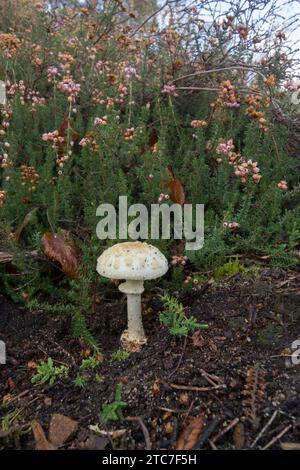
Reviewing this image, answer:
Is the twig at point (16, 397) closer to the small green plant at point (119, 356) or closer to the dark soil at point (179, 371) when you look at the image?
the dark soil at point (179, 371)

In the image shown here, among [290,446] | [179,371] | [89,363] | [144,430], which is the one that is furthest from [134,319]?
[290,446]

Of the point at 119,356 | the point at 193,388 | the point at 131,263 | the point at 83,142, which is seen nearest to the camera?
the point at 193,388

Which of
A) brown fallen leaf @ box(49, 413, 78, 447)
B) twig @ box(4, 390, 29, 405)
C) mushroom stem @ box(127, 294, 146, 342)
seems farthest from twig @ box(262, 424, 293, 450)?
twig @ box(4, 390, 29, 405)

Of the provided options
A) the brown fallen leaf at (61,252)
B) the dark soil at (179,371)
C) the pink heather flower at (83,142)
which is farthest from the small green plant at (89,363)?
the pink heather flower at (83,142)

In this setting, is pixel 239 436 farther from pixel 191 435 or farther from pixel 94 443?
pixel 94 443

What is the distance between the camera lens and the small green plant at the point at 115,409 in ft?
Result: 7.15

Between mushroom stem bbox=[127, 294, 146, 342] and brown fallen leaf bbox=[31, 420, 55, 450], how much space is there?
0.84m

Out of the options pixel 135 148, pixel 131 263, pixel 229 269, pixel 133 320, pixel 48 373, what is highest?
pixel 135 148

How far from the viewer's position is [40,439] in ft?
7.06

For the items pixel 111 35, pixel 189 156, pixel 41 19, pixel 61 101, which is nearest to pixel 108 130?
pixel 189 156

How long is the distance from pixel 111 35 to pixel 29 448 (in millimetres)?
5212

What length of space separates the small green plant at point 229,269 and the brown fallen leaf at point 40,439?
1788 millimetres

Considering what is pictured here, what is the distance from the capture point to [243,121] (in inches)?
189

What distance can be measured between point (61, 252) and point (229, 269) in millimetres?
1407
